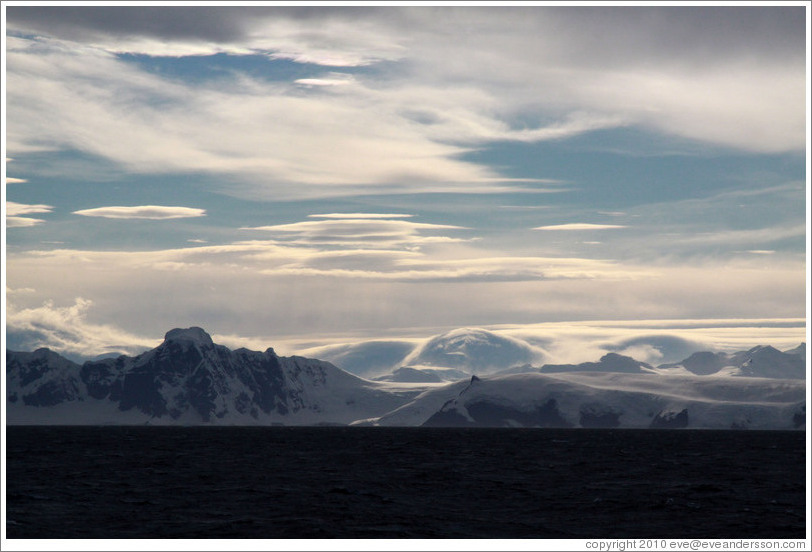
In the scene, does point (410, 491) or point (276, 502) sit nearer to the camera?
point (276, 502)

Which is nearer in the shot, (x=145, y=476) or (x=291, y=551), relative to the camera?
(x=291, y=551)

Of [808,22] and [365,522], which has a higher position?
[808,22]

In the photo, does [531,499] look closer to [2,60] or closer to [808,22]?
[808,22]

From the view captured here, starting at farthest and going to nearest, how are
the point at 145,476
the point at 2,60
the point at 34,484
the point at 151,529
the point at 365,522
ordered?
the point at 145,476 < the point at 34,484 < the point at 365,522 < the point at 151,529 < the point at 2,60

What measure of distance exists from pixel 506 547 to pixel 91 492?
54.0 meters

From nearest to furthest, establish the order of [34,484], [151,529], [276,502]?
[151,529], [276,502], [34,484]

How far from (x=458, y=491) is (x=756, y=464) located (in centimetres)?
6926

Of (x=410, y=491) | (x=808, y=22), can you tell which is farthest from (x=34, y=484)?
(x=808, y=22)

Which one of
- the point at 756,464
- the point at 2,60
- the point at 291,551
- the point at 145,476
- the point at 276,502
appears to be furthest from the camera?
the point at 756,464

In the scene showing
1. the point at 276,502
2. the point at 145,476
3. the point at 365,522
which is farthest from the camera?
the point at 145,476

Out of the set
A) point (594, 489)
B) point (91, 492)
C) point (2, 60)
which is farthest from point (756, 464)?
point (2, 60)

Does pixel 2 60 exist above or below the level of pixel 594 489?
above

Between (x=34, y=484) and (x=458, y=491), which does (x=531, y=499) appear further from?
(x=34, y=484)

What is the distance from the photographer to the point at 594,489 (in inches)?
3600
